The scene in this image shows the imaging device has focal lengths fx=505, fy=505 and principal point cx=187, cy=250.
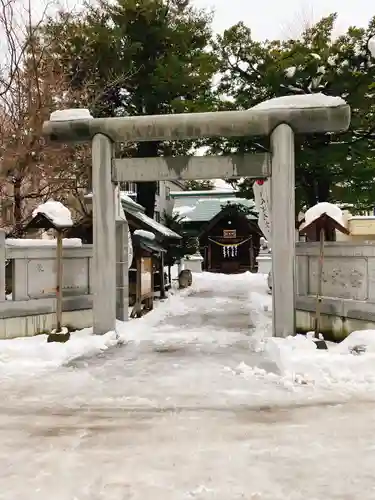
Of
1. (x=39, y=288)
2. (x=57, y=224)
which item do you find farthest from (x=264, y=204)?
(x=39, y=288)

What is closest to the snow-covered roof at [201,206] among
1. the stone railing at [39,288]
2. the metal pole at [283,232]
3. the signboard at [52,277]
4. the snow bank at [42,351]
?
the signboard at [52,277]

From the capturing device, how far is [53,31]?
55.5ft

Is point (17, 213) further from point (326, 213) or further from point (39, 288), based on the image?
point (326, 213)

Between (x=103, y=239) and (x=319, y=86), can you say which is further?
(x=319, y=86)

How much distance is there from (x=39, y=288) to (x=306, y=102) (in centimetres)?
661

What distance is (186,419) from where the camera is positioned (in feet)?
18.0

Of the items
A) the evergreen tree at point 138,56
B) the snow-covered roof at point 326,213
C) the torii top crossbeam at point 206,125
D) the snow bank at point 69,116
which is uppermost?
the evergreen tree at point 138,56

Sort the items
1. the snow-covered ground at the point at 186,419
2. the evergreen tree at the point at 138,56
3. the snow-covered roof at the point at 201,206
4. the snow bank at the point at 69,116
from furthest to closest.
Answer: the snow-covered roof at the point at 201,206 → the evergreen tree at the point at 138,56 → the snow bank at the point at 69,116 → the snow-covered ground at the point at 186,419

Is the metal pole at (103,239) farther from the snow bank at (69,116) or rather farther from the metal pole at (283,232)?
the metal pole at (283,232)

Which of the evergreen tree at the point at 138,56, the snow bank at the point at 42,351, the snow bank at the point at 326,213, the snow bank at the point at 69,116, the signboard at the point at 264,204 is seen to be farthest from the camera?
the evergreen tree at the point at 138,56

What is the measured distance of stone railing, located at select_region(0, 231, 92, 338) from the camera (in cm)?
988

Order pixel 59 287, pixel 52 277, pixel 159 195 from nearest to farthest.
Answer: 1. pixel 59 287
2. pixel 52 277
3. pixel 159 195

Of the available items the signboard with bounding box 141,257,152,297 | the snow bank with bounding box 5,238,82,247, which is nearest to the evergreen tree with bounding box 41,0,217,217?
the signboard with bounding box 141,257,152,297

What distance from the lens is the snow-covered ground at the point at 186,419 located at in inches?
155
